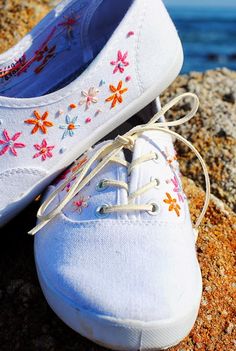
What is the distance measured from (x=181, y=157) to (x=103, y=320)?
1.03 meters

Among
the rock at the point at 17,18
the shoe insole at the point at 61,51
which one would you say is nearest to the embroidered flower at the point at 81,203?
the shoe insole at the point at 61,51

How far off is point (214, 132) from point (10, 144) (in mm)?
920

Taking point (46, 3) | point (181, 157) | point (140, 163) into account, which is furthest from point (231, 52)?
point (140, 163)

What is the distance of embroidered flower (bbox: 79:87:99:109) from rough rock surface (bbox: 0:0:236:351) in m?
0.38

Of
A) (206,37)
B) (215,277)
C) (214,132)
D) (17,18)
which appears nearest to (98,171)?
(215,277)

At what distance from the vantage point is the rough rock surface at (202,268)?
1341 mm

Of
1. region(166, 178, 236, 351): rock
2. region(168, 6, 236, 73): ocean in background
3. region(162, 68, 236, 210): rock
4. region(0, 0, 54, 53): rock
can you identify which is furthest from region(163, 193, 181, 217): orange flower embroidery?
region(168, 6, 236, 73): ocean in background

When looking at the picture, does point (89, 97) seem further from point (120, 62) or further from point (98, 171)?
point (98, 171)

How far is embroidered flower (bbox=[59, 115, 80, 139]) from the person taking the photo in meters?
1.51

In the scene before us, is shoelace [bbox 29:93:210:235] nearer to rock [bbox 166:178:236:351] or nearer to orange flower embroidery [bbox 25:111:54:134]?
orange flower embroidery [bbox 25:111:54:134]

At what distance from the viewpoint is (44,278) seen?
1249 millimetres

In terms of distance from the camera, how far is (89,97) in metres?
1.52

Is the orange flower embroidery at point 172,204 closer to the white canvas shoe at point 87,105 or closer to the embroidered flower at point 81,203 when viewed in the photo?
the embroidered flower at point 81,203

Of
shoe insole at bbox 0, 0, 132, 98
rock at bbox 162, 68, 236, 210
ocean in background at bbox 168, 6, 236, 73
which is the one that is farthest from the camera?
ocean in background at bbox 168, 6, 236, 73
